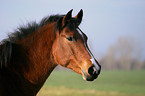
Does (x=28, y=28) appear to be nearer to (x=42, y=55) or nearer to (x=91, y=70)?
(x=42, y=55)

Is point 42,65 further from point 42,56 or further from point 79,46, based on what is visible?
point 79,46

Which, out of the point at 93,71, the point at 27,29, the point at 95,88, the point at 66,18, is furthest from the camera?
the point at 95,88

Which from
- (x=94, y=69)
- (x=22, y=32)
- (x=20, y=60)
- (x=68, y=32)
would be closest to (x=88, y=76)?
(x=94, y=69)

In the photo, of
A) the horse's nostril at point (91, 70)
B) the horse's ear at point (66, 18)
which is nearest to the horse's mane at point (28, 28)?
the horse's ear at point (66, 18)

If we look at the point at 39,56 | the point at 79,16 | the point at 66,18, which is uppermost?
the point at 66,18

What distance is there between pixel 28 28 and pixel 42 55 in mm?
743

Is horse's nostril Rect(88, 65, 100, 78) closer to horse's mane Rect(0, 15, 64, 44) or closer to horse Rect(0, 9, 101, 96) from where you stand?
horse Rect(0, 9, 101, 96)

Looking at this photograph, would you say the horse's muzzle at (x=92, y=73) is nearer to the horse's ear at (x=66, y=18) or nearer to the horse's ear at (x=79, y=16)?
the horse's ear at (x=66, y=18)

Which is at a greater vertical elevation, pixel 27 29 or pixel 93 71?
pixel 27 29

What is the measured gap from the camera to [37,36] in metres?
4.28

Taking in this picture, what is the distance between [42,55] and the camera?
13.7ft

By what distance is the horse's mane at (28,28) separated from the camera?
432 cm

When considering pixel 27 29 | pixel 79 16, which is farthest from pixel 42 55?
pixel 79 16

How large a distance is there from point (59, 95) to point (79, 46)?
15.5 meters
